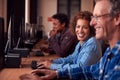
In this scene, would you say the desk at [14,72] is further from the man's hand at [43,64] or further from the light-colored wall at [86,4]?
the light-colored wall at [86,4]

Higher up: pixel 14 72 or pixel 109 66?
pixel 109 66

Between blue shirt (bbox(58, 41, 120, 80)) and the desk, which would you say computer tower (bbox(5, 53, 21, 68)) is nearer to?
the desk

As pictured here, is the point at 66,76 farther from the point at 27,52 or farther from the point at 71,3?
the point at 71,3

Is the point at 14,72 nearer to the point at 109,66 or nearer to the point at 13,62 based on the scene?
the point at 13,62

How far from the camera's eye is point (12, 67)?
2.71 m

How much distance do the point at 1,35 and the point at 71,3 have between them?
9.15m

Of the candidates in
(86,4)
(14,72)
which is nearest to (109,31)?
(14,72)

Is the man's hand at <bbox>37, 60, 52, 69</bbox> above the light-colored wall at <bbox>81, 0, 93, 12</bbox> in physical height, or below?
below

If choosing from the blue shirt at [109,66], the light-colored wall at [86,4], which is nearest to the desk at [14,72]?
the blue shirt at [109,66]

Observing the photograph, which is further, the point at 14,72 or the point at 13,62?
the point at 13,62

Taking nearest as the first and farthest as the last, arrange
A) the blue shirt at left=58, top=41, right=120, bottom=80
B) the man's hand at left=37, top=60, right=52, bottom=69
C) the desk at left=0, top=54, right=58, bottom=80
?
the blue shirt at left=58, top=41, right=120, bottom=80
the desk at left=0, top=54, right=58, bottom=80
the man's hand at left=37, top=60, right=52, bottom=69

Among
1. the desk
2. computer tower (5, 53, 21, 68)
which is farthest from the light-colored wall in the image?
computer tower (5, 53, 21, 68)

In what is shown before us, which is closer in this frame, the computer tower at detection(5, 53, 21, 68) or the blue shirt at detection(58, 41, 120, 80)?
the blue shirt at detection(58, 41, 120, 80)

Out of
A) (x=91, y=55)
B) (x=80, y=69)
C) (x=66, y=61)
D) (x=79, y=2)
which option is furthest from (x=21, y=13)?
(x=79, y=2)
